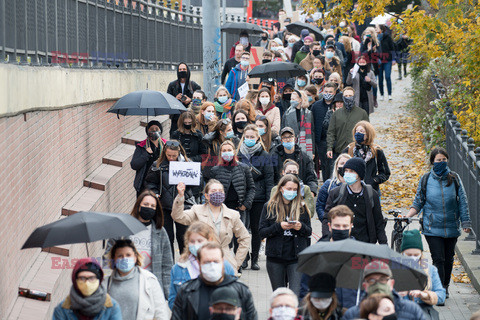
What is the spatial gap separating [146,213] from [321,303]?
93.4 inches

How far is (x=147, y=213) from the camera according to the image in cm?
888

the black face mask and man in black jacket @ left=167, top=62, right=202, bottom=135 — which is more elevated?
man in black jacket @ left=167, top=62, right=202, bottom=135

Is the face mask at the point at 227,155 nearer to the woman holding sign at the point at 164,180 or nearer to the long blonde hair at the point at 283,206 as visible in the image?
the woman holding sign at the point at 164,180

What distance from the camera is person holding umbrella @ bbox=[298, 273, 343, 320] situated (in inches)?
277

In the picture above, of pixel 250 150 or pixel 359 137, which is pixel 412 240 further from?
pixel 250 150

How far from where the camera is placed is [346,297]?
767 cm

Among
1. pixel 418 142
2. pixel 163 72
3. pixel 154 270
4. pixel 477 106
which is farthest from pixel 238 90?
pixel 154 270

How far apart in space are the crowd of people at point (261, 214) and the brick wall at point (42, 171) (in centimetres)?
88

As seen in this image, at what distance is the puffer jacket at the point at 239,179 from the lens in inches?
479

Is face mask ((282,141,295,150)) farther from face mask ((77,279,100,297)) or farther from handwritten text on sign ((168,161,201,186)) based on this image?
face mask ((77,279,100,297))

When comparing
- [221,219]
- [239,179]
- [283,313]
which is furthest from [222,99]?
[283,313]

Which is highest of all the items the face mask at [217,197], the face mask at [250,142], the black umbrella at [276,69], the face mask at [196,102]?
the black umbrella at [276,69]

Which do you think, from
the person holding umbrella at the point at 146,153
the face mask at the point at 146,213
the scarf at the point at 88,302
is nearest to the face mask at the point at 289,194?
the face mask at the point at 146,213

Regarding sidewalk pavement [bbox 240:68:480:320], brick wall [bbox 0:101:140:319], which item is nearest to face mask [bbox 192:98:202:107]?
brick wall [bbox 0:101:140:319]
